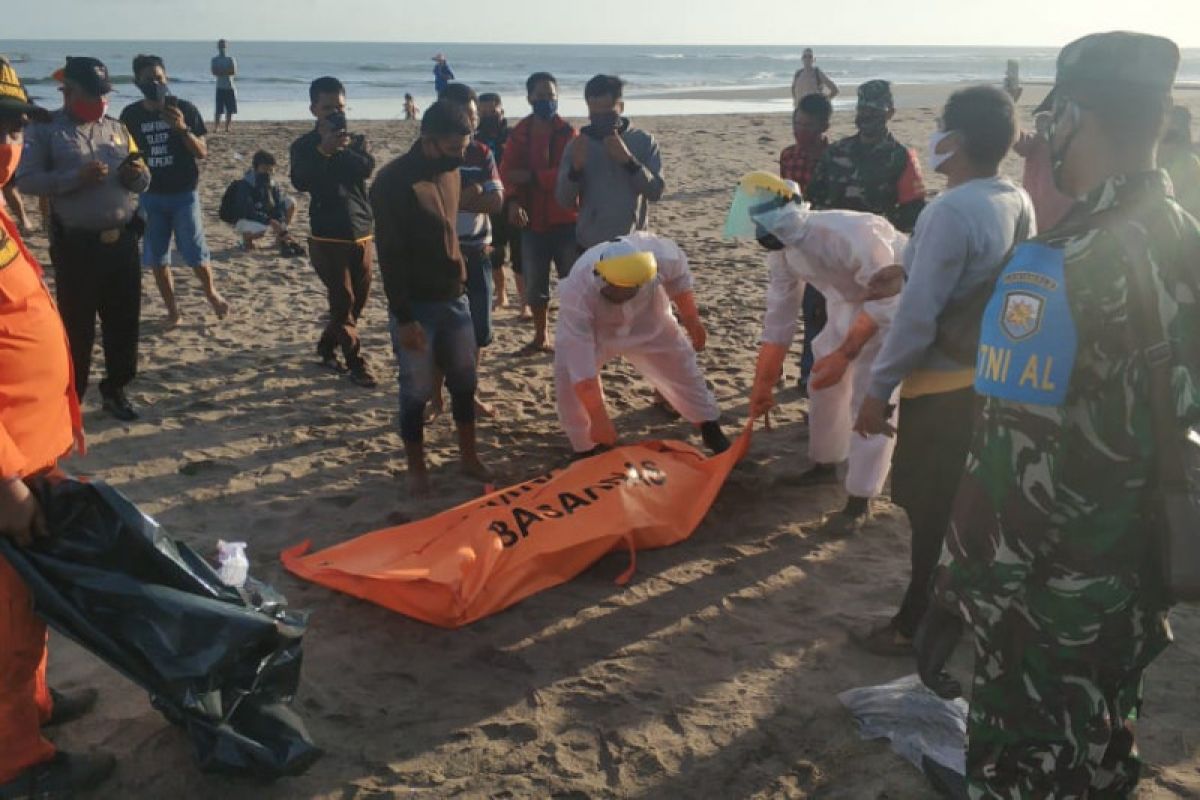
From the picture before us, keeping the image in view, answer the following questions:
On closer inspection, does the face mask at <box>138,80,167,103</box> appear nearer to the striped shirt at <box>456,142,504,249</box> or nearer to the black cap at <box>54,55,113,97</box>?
the black cap at <box>54,55,113,97</box>

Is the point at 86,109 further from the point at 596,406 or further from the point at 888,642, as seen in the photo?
the point at 888,642

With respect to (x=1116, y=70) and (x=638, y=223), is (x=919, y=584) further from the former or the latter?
(x=638, y=223)

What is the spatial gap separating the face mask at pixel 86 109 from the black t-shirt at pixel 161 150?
1438 mm

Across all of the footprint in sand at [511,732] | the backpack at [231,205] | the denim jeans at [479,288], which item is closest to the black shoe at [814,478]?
the denim jeans at [479,288]

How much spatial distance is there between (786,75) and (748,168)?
1927 inches

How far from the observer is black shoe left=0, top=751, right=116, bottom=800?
2.64m

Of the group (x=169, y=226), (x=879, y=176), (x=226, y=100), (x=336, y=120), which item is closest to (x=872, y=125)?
(x=879, y=176)

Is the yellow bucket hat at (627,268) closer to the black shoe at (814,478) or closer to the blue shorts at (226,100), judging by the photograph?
the black shoe at (814,478)

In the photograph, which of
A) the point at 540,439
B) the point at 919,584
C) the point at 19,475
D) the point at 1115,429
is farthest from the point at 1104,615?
the point at 540,439

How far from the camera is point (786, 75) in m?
60.3

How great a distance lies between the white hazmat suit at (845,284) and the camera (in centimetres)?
408

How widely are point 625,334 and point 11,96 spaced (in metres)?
2.85

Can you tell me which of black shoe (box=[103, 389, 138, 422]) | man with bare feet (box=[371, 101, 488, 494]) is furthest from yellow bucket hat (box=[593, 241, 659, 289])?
black shoe (box=[103, 389, 138, 422])

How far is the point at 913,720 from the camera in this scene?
9.80 ft
